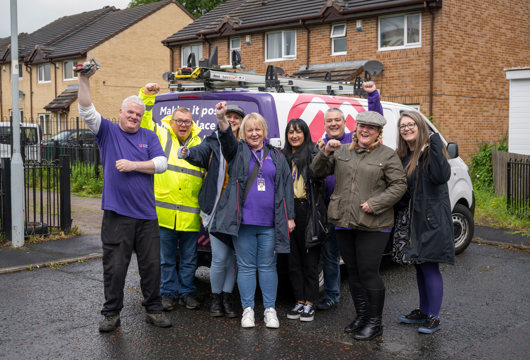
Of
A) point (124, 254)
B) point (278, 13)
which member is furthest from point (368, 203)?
point (278, 13)

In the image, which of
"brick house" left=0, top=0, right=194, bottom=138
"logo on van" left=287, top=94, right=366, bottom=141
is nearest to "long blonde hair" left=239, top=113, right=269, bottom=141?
"logo on van" left=287, top=94, right=366, bottom=141

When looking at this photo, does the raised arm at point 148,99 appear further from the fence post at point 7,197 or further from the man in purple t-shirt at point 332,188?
the fence post at point 7,197

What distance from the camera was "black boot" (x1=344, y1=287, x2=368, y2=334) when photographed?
5020mm

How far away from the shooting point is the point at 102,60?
1313 inches

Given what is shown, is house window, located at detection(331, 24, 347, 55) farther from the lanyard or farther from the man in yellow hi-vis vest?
the lanyard

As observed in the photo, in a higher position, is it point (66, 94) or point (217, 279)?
point (66, 94)

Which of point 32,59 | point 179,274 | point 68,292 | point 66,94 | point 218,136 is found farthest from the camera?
point 32,59

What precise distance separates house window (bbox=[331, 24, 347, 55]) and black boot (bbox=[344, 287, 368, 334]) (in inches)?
635

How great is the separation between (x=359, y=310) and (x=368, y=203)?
3.19 feet

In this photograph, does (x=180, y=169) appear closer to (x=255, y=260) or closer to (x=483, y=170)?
(x=255, y=260)

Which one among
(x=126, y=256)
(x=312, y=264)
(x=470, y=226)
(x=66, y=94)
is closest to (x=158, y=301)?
(x=126, y=256)

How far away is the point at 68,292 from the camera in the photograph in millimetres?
6273

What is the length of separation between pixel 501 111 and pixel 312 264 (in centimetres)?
1629

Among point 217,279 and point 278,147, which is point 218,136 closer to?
point 278,147
